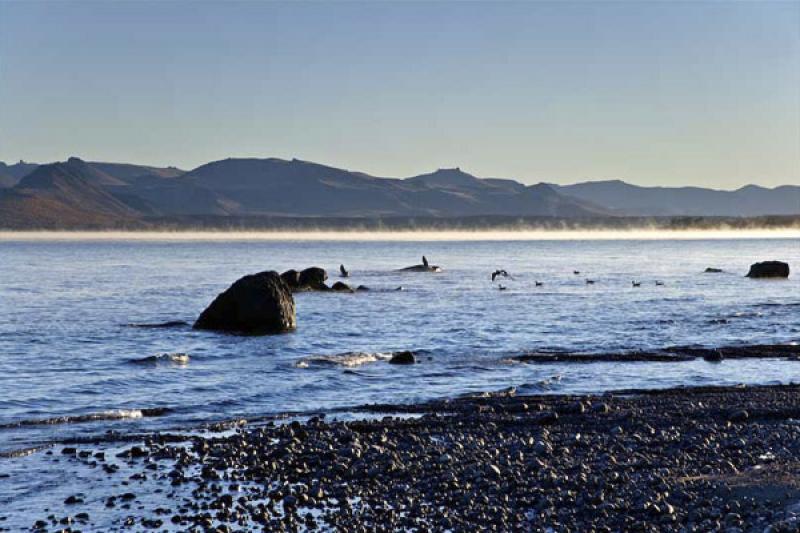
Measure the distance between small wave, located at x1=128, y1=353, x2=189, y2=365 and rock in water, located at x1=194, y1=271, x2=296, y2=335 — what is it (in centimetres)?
737

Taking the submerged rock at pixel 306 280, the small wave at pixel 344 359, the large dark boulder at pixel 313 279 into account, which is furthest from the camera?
the large dark boulder at pixel 313 279

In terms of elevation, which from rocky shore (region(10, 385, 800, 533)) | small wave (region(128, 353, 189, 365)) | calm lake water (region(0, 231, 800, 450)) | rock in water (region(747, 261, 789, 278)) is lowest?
rock in water (region(747, 261, 789, 278))

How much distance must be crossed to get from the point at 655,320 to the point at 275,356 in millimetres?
19511

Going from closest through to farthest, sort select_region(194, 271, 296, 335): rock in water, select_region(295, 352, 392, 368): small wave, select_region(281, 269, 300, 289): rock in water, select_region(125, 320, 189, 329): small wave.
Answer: select_region(295, 352, 392, 368): small wave → select_region(194, 271, 296, 335): rock in water → select_region(125, 320, 189, 329): small wave → select_region(281, 269, 300, 289): rock in water

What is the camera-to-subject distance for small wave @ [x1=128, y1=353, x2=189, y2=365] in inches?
1253

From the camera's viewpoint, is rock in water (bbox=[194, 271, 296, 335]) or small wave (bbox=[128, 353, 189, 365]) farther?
rock in water (bbox=[194, 271, 296, 335])

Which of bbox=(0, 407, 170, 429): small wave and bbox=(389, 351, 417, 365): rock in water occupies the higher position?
bbox=(0, 407, 170, 429): small wave

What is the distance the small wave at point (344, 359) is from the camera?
3198 centimetres

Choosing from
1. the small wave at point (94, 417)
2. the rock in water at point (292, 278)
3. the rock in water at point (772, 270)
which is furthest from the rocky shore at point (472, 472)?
the rock in water at point (772, 270)

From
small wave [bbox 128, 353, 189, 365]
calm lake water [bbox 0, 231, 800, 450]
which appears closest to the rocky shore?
calm lake water [bbox 0, 231, 800, 450]

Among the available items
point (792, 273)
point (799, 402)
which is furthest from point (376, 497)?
point (792, 273)

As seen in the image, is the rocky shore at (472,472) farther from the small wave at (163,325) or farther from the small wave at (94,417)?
the small wave at (163,325)

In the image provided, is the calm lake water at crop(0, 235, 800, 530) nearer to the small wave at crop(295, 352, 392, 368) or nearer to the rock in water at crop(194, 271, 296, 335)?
the small wave at crop(295, 352, 392, 368)

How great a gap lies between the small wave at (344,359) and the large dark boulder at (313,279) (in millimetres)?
34472
